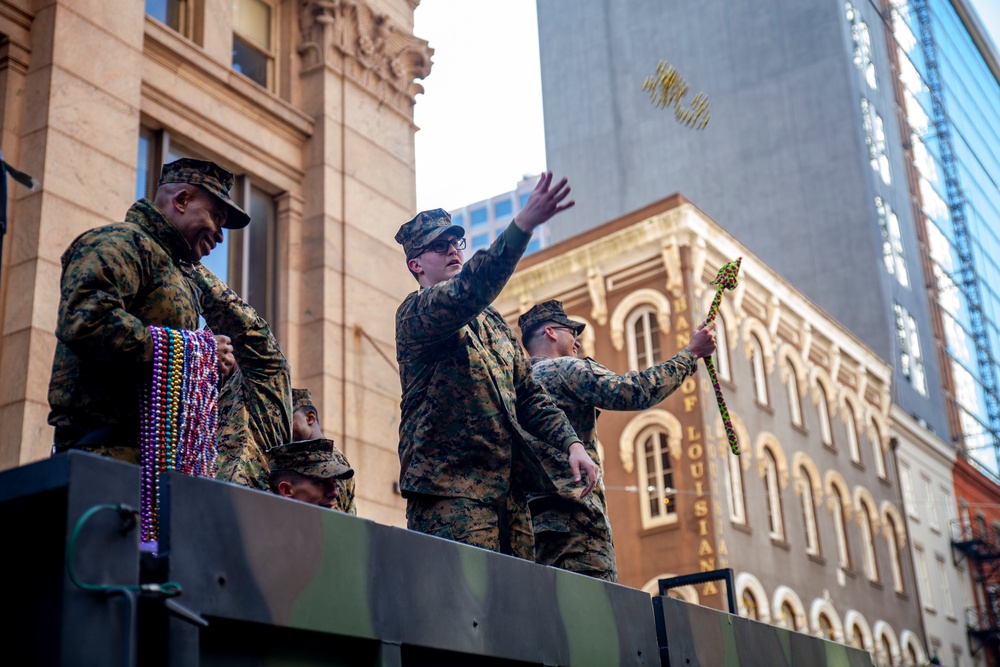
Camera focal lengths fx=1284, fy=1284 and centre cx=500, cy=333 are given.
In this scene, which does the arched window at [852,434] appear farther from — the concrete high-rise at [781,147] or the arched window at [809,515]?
the concrete high-rise at [781,147]

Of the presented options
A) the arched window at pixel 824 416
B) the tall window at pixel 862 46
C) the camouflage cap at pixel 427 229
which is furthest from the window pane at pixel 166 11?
the tall window at pixel 862 46

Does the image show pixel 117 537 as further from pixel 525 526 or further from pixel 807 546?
pixel 807 546

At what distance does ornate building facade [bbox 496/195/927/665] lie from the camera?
2836cm

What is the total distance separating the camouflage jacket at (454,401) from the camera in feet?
17.8

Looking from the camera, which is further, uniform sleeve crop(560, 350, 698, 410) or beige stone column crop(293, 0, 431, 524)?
beige stone column crop(293, 0, 431, 524)

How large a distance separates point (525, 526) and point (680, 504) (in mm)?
22924

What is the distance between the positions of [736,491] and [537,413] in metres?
23.8

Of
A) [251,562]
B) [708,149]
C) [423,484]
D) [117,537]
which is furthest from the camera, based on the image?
[708,149]

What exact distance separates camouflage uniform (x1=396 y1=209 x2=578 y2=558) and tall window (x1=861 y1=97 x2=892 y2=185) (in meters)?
38.8

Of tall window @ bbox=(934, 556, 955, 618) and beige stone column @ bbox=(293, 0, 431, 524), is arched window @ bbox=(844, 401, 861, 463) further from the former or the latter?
beige stone column @ bbox=(293, 0, 431, 524)

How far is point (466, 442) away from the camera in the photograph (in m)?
5.54

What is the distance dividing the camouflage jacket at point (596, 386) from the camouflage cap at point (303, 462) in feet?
4.36

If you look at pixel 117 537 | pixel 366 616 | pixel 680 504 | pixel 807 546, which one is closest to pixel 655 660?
pixel 366 616

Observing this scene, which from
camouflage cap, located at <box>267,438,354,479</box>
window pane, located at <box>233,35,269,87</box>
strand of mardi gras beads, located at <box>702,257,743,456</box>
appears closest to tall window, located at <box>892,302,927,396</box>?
window pane, located at <box>233,35,269,87</box>
